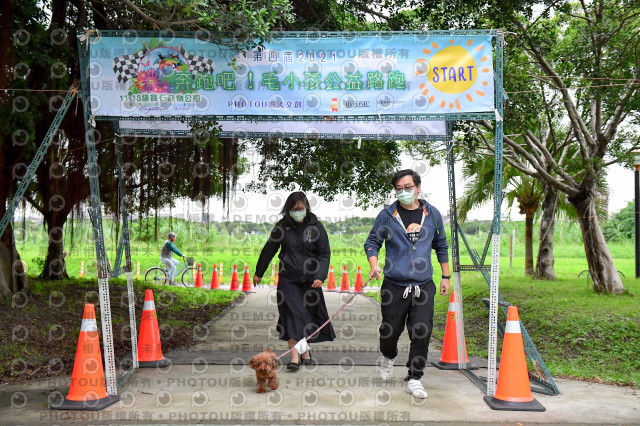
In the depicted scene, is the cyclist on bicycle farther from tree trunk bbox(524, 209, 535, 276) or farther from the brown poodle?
the brown poodle

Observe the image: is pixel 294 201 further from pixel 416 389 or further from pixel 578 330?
pixel 578 330

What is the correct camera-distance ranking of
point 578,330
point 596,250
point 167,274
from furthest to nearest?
1. point 167,274
2. point 596,250
3. point 578,330

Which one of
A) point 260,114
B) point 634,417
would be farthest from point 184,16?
point 634,417

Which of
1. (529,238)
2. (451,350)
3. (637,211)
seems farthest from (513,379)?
(529,238)

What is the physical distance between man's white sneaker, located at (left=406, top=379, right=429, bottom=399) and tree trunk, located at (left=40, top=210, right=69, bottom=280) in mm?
10064

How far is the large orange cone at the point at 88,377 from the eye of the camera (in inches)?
199

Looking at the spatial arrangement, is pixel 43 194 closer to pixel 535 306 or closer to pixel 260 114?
pixel 260 114

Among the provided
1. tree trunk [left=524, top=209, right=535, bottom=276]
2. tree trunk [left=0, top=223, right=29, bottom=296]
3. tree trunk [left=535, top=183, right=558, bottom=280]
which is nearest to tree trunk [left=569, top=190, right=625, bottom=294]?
tree trunk [left=535, top=183, right=558, bottom=280]

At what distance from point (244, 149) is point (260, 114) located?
20.5 ft

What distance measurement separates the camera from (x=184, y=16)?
6.59 metres

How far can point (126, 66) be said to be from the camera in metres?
5.59

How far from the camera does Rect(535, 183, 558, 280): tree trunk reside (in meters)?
17.0

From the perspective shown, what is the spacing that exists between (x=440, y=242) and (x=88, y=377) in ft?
10.7

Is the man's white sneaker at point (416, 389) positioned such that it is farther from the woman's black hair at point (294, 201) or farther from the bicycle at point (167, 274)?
the bicycle at point (167, 274)
